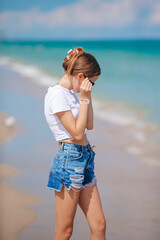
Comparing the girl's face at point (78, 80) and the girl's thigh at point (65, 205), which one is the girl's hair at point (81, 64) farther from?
the girl's thigh at point (65, 205)

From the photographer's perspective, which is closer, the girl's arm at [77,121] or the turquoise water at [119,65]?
the girl's arm at [77,121]

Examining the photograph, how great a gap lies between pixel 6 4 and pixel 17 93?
1385 mm

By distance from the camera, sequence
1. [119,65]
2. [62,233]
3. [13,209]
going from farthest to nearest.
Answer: [119,65]
[13,209]
[62,233]

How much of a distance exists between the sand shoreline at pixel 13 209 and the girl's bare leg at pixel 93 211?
820 millimetres

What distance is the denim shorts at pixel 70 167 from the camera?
166cm

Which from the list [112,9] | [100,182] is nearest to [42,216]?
[100,182]

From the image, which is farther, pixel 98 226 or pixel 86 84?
pixel 98 226

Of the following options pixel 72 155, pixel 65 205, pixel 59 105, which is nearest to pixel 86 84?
pixel 59 105

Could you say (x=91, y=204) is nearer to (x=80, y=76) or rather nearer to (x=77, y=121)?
(x=77, y=121)

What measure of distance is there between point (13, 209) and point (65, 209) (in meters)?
1.16

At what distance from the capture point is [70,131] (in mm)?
1629

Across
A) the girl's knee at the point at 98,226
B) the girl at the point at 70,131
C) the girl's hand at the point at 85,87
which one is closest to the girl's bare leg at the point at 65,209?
the girl at the point at 70,131

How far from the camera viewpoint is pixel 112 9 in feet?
22.6

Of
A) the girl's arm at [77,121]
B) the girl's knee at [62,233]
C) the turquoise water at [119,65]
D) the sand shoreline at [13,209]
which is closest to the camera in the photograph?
the girl's arm at [77,121]
